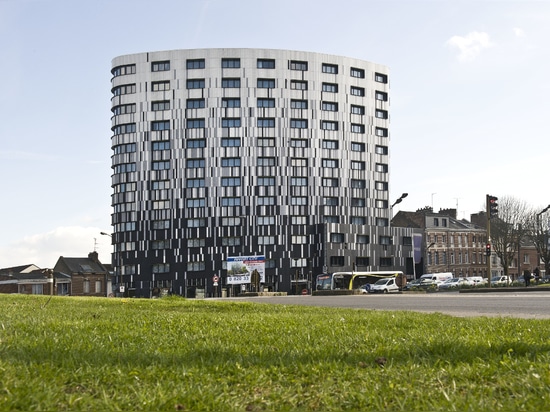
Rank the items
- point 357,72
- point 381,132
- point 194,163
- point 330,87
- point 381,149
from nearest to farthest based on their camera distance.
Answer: point 194,163
point 330,87
point 357,72
point 381,149
point 381,132

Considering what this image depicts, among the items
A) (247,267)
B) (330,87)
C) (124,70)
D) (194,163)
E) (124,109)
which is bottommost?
(247,267)

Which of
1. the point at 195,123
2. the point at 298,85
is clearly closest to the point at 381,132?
the point at 298,85

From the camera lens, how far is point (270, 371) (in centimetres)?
481

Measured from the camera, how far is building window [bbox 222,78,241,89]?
9719cm

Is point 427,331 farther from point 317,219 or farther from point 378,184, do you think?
point 378,184

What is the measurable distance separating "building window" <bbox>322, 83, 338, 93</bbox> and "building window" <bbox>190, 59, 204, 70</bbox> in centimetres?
1922

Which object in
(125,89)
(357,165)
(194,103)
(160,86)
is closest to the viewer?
(194,103)

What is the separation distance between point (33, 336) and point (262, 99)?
9317cm

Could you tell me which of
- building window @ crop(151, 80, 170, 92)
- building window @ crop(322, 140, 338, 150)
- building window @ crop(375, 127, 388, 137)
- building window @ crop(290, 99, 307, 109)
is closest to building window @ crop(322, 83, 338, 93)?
building window @ crop(290, 99, 307, 109)

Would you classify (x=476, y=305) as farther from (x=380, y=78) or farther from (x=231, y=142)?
(x=380, y=78)

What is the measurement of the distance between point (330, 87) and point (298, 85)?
17.8ft

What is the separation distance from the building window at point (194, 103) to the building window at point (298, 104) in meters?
13.7

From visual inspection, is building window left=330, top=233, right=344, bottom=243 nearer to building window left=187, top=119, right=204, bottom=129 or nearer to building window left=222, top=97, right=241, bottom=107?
building window left=222, top=97, right=241, bottom=107

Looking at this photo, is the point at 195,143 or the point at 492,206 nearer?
the point at 492,206
